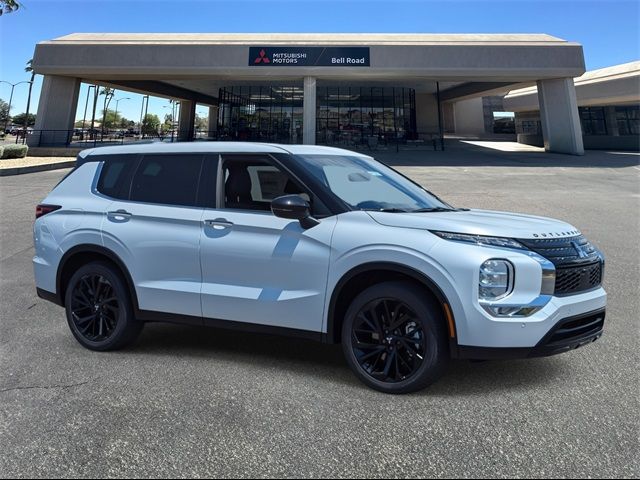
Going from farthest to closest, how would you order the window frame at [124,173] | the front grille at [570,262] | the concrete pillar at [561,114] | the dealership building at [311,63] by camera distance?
1. the concrete pillar at [561,114]
2. the dealership building at [311,63]
3. the window frame at [124,173]
4. the front grille at [570,262]

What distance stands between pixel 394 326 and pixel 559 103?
3226cm

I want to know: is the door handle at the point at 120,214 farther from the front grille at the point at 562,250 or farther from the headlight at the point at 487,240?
the front grille at the point at 562,250

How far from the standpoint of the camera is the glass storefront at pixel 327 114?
39906mm

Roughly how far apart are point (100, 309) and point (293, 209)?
217 centimetres

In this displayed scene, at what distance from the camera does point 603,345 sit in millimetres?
4336

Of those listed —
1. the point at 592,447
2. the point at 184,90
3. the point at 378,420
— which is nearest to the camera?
the point at 592,447

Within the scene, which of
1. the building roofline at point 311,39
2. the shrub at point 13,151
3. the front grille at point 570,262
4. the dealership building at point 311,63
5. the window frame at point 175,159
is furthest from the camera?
the building roofline at point 311,39

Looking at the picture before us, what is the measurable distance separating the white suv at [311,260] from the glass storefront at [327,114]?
116 ft

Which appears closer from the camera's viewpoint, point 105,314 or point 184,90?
point 105,314

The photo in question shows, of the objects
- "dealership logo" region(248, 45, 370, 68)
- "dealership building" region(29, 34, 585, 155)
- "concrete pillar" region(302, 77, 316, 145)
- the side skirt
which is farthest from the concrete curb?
the side skirt

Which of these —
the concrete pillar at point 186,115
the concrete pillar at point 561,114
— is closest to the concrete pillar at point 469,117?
the concrete pillar at point 561,114

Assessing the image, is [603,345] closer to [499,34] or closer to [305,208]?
[305,208]

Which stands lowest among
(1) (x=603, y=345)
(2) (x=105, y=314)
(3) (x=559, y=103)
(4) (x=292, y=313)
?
(1) (x=603, y=345)

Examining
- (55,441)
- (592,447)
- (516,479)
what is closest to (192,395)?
(55,441)
